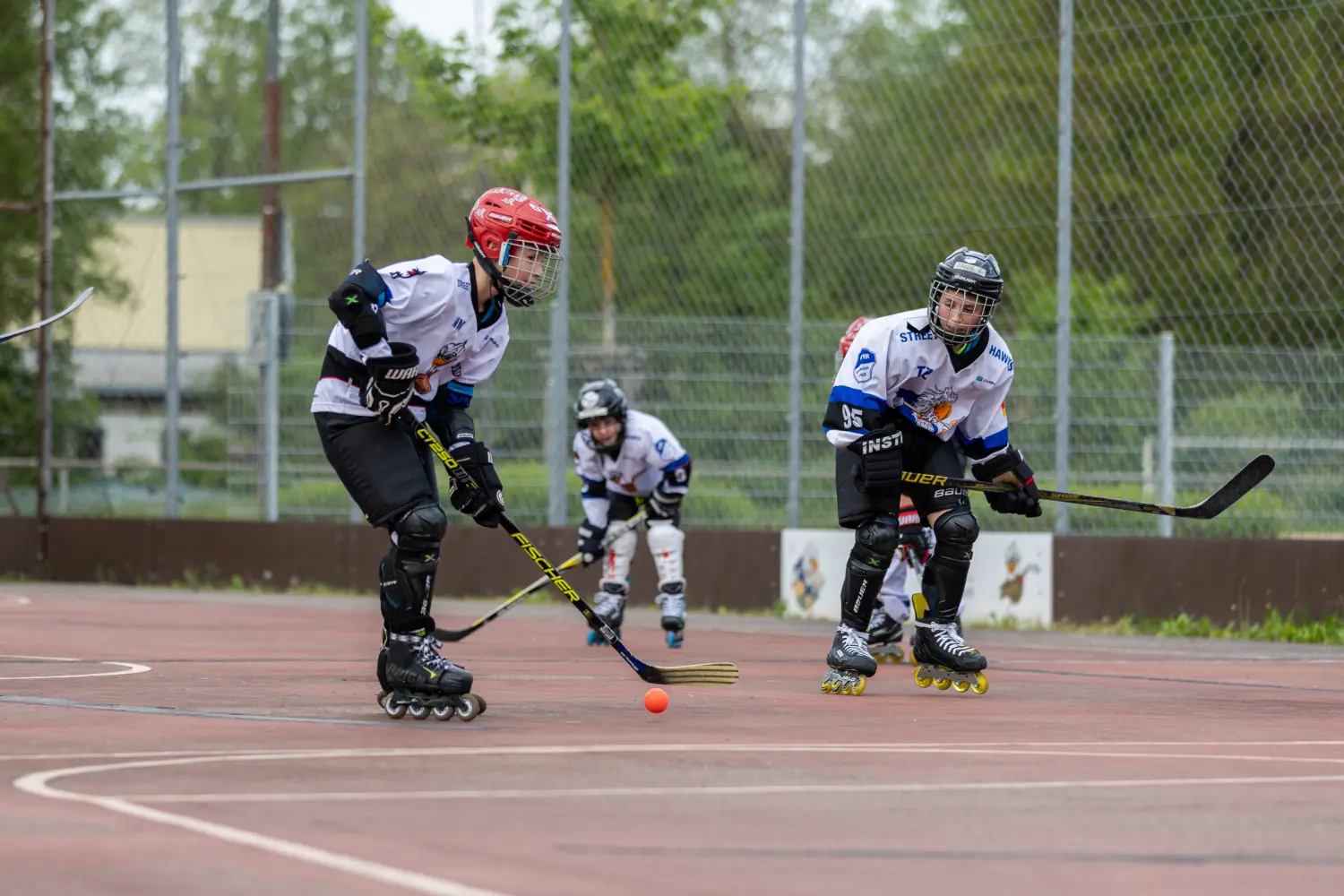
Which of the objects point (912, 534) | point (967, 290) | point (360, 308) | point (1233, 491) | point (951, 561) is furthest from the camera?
point (912, 534)

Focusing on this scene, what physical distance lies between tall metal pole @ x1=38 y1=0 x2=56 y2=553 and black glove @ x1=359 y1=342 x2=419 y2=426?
12.8 m

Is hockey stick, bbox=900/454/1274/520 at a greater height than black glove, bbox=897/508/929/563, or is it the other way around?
hockey stick, bbox=900/454/1274/520

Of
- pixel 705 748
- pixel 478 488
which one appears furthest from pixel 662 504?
pixel 705 748

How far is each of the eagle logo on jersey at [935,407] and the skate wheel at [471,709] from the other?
2653 millimetres

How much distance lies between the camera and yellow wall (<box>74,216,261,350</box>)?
18562mm

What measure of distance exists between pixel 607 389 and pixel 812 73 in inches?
159

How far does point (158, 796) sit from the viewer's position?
16.2ft

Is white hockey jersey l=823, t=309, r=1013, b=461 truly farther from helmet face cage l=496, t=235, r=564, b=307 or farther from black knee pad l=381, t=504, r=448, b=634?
black knee pad l=381, t=504, r=448, b=634

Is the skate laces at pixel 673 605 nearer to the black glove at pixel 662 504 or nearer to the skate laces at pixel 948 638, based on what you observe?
the black glove at pixel 662 504

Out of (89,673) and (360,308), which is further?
(89,673)

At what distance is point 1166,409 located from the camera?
43.8 feet

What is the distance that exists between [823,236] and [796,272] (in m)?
0.33

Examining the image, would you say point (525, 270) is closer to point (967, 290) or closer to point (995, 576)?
point (967, 290)

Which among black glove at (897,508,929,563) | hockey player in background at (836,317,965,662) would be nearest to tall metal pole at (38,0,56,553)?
hockey player in background at (836,317,965,662)
